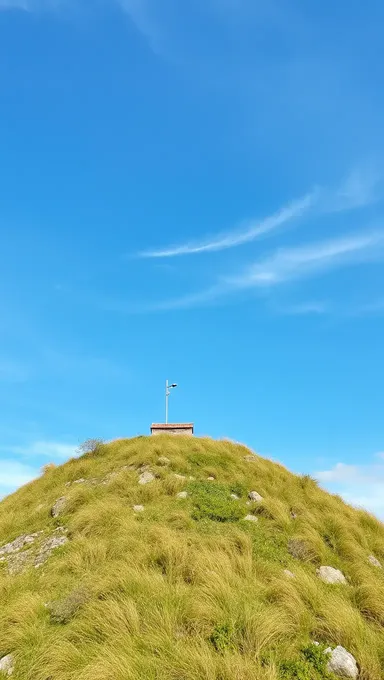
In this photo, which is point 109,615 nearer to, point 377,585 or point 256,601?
point 256,601

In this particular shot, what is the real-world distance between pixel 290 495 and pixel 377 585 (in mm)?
6030

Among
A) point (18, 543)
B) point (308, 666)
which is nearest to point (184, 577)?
point (308, 666)

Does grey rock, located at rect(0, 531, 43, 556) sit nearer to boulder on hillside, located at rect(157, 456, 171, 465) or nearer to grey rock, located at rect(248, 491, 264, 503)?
boulder on hillside, located at rect(157, 456, 171, 465)

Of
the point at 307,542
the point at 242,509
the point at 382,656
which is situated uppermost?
the point at 242,509

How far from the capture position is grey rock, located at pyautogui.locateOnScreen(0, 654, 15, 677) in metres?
6.58

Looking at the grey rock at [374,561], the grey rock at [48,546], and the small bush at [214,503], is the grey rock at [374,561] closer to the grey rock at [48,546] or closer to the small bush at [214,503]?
the small bush at [214,503]

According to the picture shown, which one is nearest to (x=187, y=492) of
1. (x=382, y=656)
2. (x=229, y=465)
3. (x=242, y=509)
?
(x=242, y=509)

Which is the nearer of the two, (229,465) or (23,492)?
(229,465)

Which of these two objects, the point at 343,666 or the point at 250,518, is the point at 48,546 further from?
the point at 343,666

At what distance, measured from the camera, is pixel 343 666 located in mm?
6184

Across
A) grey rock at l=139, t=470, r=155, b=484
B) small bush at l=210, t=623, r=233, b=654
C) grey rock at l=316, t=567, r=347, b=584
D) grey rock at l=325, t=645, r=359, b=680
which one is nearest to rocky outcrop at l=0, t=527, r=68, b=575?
grey rock at l=139, t=470, r=155, b=484

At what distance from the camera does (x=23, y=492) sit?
61.0 feet

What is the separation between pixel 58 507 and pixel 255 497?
19.9 feet

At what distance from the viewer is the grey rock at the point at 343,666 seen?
20.2 feet
